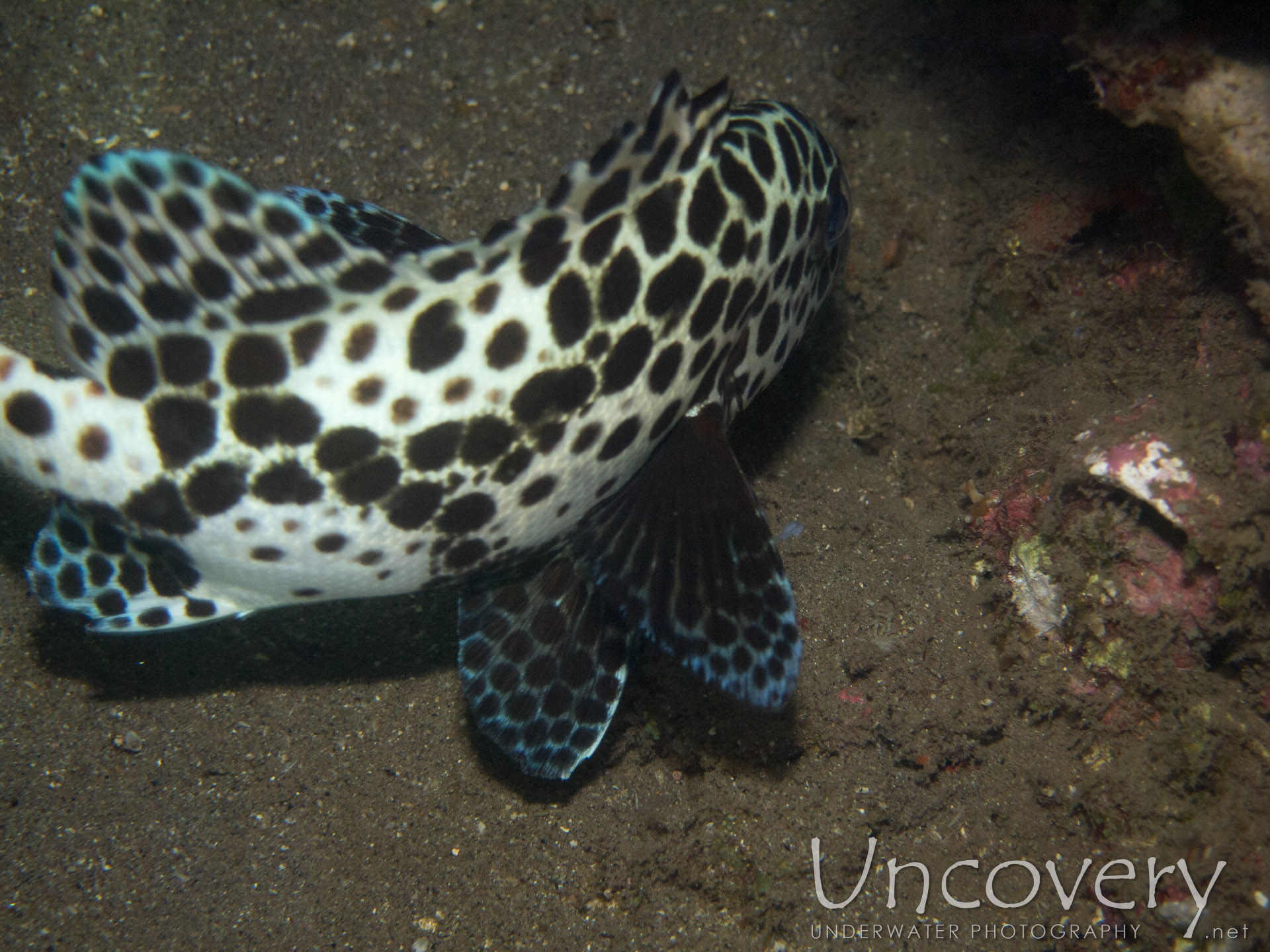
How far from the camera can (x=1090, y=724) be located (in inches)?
121

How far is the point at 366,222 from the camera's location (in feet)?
11.5

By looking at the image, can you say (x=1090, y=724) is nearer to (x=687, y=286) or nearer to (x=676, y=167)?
(x=687, y=286)

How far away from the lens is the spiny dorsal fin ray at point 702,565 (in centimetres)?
292

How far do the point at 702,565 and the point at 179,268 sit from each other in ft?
6.68

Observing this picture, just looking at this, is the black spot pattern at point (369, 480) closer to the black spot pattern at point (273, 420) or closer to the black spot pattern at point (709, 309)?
the black spot pattern at point (273, 420)

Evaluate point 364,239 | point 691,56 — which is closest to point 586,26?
point 691,56

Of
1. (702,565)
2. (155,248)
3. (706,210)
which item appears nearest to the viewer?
(155,248)

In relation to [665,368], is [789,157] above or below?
above

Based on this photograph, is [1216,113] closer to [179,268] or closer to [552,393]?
[552,393]

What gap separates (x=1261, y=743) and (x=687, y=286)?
2558 millimetres

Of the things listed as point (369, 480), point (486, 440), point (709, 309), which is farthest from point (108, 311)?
point (709, 309)

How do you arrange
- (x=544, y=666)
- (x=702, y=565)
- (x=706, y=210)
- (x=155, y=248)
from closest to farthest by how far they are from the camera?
1. (x=155, y=248)
2. (x=706, y=210)
3. (x=702, y=565)
4. (x=544, y=666)

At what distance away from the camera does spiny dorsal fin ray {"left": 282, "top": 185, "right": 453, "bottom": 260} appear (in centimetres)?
340

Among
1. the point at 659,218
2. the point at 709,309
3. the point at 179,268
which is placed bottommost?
the point at 179,268
